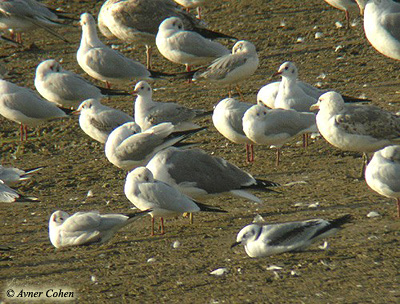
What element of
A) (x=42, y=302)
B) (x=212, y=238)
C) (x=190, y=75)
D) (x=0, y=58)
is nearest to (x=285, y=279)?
(x=212, y=238)

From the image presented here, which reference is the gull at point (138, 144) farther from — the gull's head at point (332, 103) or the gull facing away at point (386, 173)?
the gull facing away at point (386, 173)

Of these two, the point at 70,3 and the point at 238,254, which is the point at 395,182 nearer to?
the point at 238,254

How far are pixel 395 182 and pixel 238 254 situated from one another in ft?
4.42

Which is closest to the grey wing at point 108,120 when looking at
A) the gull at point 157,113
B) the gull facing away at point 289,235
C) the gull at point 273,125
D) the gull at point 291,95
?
the gull at point 157,113

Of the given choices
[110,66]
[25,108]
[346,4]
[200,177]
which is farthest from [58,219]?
[346,4]

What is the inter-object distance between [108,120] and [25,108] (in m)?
1.41

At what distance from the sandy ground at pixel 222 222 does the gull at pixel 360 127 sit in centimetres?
38

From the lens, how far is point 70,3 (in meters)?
16.0

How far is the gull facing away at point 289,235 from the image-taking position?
19.8 ft

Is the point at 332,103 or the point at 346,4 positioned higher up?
the point at 332,103

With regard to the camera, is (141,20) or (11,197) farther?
(141,20)

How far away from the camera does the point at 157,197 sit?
681 centimetres

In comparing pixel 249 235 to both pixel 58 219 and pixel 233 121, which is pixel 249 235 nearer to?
pixel 58 219

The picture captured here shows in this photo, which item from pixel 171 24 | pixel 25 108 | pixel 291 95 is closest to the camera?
pixel 291 95
